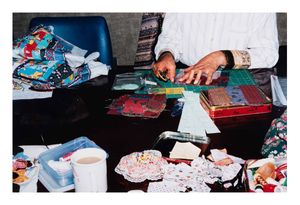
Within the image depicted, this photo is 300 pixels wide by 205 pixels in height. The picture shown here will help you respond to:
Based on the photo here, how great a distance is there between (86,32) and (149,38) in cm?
50

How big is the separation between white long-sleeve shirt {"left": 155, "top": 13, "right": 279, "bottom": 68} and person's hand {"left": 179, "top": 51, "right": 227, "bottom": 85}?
269 mm

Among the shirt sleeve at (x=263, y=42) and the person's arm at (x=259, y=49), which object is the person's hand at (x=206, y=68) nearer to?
the person's arm at (x=259, y=49)

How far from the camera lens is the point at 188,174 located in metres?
1.08

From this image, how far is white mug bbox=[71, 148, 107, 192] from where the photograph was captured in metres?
0.94

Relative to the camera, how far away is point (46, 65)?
1.77 metres

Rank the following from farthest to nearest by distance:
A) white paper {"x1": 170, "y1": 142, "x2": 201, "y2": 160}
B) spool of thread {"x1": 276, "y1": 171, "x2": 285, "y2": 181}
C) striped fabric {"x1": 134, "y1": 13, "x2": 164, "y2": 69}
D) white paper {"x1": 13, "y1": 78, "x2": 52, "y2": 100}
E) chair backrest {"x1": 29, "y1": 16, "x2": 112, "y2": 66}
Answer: striped fabric {"x1": 134, "y1": 13, "x2": 164, "y2": 69} → chair backrest {"x1": 29, "y1": 16, "x2": 112, "y2": 66} → white paper {"x1": 13, "y1": 78, "x2": 52, "y2": 100} → white paper {"x1": 170, "y1": 142, "x2": 201, "y2": 160} → spool of thread {"x1": 276, "y1": 171, "x2": 285, "y2": 181}

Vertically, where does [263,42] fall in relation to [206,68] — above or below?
above

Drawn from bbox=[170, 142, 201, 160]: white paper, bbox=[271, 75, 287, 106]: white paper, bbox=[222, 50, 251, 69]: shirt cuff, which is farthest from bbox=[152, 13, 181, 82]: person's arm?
bbox=[170, 142, 201, 160]: white paper

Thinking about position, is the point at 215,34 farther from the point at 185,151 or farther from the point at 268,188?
the point at 268,188

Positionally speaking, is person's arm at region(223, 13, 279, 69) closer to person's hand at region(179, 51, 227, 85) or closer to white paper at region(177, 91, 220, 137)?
person's hand at region(179, 51, 227, 85)

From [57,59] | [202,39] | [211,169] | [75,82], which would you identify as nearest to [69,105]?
[75,82]

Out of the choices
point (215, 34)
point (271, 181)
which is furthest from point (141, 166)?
point (215, 34)

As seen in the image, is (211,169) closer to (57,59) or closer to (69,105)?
(69,105)
